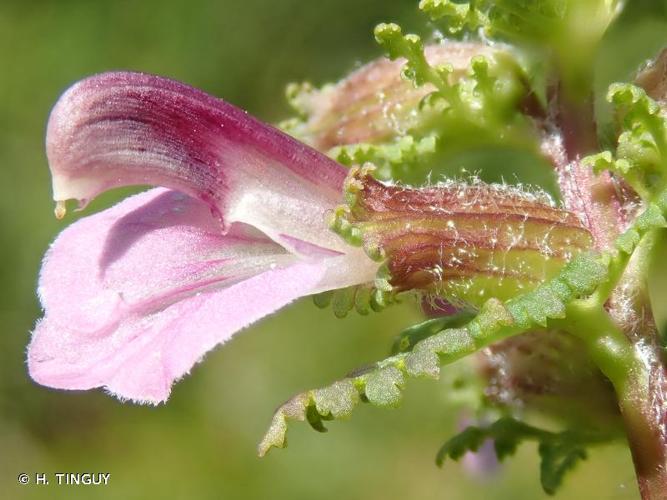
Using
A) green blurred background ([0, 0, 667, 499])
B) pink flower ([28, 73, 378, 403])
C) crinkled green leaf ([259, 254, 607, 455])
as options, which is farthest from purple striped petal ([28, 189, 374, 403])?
green blurred background ([0, 0, 667, 499])

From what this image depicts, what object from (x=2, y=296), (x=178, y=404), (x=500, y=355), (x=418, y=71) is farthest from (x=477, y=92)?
(x=2, y=296)

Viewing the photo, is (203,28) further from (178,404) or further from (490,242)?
(490,242)

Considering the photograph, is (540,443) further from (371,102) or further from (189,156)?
(189,156)

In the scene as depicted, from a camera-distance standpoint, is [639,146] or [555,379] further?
[555,379]

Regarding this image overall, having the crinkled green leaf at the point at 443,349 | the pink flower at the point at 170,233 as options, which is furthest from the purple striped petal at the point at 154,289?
the crinkled green leaf at the point at 443,349

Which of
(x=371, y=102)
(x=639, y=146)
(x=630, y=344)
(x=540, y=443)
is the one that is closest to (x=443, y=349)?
(x=630, y=344)

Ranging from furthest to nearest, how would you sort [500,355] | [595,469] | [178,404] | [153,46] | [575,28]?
[153,46], [178,404], [595,469], [500,355], [575,28]

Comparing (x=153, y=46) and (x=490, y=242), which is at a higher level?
(x=153, y=46)
